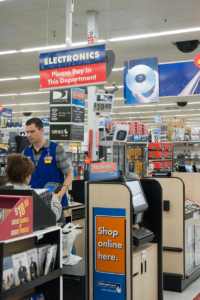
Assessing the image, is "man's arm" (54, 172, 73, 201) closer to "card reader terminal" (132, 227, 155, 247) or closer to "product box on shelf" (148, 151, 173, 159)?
"card reader terminal" (132, 227, 155, 247)

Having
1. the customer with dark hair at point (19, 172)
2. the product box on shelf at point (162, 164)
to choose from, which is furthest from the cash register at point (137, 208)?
the product box on shelf at point (162, 164)

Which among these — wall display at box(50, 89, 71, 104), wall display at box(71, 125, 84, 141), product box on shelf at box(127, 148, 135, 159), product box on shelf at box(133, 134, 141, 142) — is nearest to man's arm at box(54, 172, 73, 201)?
wall display at box(71, 125, 84, 141)

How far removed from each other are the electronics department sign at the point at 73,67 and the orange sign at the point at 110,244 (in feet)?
8.71

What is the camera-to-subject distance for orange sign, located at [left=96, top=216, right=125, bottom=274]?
3396 mm

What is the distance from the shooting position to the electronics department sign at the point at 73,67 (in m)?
5.56

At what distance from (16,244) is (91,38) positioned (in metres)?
6.10

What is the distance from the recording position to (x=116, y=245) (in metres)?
3.43

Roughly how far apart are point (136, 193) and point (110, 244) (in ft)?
1.97

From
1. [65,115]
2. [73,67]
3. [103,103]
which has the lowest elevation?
[65,115]

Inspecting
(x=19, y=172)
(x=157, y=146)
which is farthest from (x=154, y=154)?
(x=19, y=172)

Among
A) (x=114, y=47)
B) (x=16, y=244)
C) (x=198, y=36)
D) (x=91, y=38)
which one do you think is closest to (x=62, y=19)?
(x=91, y=38)

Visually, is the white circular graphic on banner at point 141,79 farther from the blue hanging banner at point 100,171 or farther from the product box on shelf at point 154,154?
the blue hanging banner at point 100,171

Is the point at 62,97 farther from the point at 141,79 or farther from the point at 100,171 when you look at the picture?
the point at 100,171

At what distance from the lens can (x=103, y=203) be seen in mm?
3539
